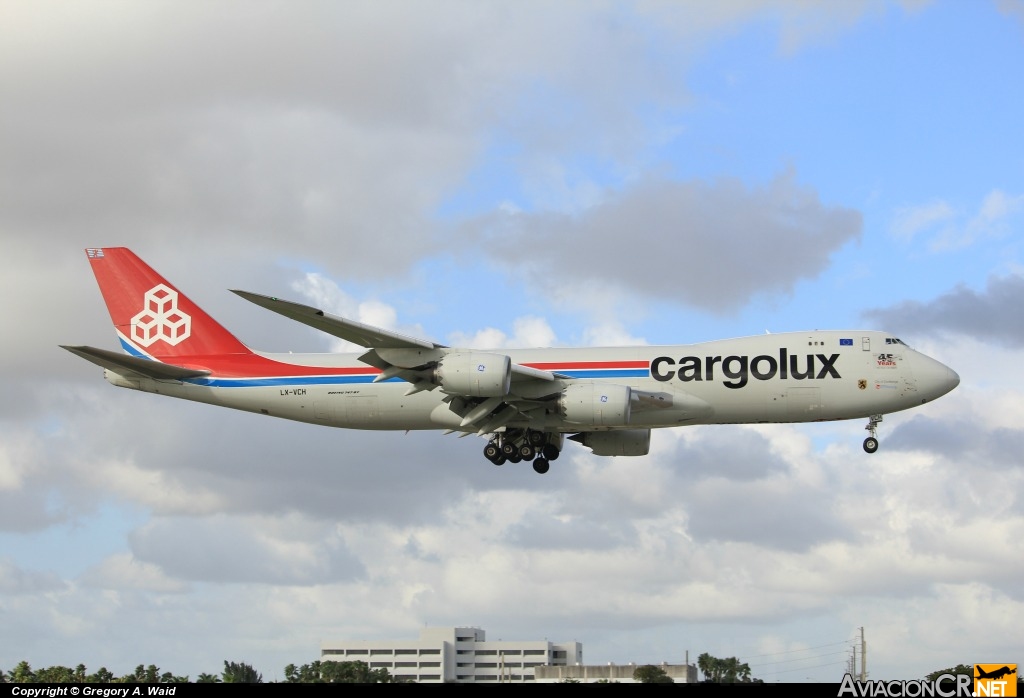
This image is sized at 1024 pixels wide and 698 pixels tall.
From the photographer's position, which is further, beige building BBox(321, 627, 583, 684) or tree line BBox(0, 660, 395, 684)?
beige building BBox(321, 627, 583, 684)

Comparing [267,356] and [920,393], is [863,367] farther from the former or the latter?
[267,356]

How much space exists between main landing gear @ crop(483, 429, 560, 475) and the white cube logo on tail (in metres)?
17.1

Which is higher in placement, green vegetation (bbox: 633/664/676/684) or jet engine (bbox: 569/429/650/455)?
jet engine (bbox: 569/429/650/455)

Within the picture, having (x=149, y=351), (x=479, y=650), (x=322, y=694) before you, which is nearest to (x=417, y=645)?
(x=479, y=650)

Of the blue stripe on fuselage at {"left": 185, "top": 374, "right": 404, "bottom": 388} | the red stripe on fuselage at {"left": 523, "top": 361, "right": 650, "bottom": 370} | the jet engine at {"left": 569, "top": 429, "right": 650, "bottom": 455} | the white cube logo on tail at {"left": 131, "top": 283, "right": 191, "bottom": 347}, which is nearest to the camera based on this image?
the red stripe on fuselage at {"left": 523, "top": 361, "right": 650, "bottom": 370}

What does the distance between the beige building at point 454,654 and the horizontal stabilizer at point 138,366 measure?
67538mm

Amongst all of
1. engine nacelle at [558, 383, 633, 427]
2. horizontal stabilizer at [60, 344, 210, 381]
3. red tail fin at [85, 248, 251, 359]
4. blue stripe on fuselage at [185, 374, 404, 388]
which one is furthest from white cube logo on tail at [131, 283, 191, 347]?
engine nacelle at [558, 383, 633, 427]

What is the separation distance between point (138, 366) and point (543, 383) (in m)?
19.7

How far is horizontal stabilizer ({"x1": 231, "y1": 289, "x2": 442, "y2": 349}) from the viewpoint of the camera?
1901 inches

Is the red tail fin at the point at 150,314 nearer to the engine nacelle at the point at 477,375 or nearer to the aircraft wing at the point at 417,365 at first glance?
the aircraft wing at the point at 417,365

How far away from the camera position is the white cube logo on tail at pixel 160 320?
63.0 metres

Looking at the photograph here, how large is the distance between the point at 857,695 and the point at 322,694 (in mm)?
12663

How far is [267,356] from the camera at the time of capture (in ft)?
198

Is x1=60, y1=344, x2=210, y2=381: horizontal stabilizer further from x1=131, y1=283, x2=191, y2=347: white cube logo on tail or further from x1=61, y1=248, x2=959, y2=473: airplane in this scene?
x1=131, y1=283, x2=191, y2=347: white cube logo on tail
